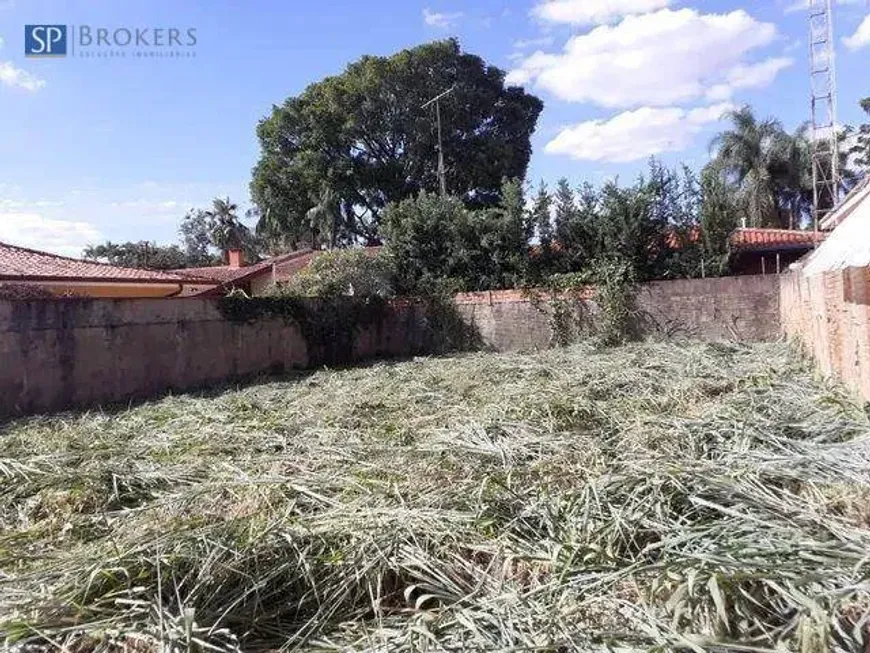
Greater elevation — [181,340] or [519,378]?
[181,340]

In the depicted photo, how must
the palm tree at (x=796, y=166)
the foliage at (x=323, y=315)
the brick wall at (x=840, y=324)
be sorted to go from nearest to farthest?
the brick wall at (x=840, y=324) < the foliage at (x=323, y=315) < the palm tree at (x=796, y=166)

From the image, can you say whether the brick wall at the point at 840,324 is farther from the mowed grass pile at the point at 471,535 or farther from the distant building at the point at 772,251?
the distant building at the point at 772,251

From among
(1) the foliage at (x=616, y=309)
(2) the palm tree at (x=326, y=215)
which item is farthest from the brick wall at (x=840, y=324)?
(2) the palm tree at (x=326, y=215)

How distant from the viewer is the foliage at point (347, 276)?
12.8 meters

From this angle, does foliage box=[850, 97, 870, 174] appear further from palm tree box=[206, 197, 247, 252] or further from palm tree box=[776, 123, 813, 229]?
palm tree box=[206, 197, 247, 252]

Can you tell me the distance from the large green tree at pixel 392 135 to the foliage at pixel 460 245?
8.54 meters

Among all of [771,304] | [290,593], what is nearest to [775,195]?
[771,304]

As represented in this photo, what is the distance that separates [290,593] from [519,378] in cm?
500

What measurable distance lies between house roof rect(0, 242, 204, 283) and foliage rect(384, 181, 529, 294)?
4.85 meters

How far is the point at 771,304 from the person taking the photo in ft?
32.2

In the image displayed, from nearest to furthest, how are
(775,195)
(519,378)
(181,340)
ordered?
(519,378), (181,340), (775,195)

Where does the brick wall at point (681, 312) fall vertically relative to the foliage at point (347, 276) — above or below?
below

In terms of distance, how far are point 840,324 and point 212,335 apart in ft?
26.4

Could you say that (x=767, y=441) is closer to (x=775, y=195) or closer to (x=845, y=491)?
(x=845, y=491)
